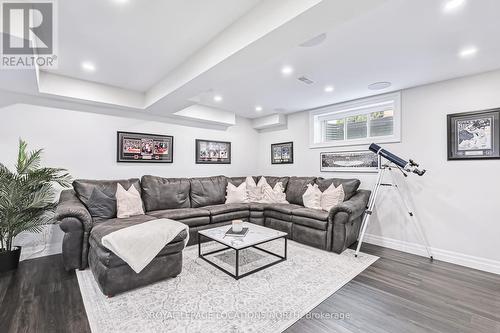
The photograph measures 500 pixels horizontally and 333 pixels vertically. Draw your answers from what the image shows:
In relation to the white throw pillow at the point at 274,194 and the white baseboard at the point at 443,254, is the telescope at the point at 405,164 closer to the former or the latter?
the white baseboard at the point at 443,254

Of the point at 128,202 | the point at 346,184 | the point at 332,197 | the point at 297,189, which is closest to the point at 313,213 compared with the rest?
the point at 332,197

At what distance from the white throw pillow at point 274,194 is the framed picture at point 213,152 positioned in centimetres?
123

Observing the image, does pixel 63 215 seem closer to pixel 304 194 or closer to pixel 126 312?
pixel 126 312

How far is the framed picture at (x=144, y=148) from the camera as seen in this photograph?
4.00 m

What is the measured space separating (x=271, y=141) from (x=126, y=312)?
4.63m

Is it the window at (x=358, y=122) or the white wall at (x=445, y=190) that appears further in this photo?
the window at (x=358, y=122)

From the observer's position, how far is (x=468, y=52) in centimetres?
248

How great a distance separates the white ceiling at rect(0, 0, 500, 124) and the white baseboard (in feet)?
7.88

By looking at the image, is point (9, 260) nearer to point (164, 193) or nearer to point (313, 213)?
point (164, 193)

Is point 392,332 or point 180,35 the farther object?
point 180,35

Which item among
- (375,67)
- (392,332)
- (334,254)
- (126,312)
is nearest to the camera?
(392,332)

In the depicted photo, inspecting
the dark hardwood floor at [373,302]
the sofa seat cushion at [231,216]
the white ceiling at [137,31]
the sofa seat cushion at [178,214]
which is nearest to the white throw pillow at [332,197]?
the dark hardwood floor at [373,302]

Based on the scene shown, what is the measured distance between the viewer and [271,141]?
5.88 metres

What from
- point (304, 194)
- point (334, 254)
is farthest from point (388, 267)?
point (304, 194)
